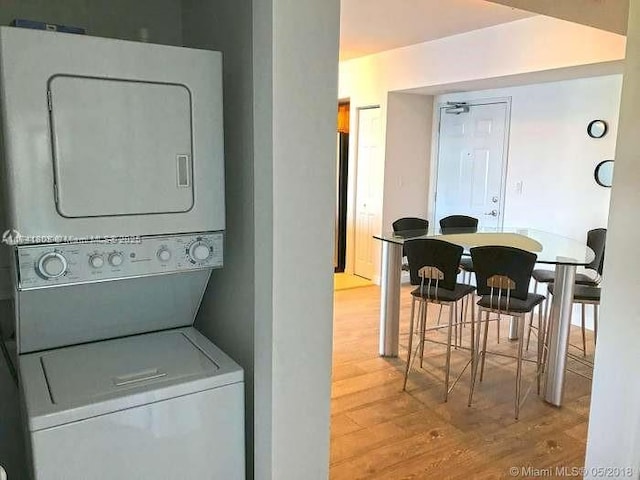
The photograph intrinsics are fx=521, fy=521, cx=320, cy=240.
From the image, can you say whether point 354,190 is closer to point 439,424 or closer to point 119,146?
point 439,424

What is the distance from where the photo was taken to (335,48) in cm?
137

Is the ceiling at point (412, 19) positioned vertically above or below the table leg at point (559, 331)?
above

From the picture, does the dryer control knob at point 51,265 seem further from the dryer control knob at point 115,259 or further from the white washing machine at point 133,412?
the white washing machine at point 133,412

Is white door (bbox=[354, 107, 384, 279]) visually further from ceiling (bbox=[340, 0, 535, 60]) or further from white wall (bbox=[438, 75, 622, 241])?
white wall (bbox=[438, 75, 622, 241])

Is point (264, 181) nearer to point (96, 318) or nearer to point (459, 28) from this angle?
point (96, 318)

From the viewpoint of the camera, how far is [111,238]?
4.68 feet

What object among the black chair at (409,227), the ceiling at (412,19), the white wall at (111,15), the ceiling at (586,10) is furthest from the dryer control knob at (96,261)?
the black chair at (409,227)

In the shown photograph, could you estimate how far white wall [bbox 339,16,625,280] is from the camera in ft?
12.1

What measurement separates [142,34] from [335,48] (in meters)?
0.66

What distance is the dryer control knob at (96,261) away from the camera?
1.42 m

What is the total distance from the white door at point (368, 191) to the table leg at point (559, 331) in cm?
285

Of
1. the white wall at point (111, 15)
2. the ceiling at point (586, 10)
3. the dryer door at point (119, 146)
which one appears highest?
the ceiling at point (586, 10)

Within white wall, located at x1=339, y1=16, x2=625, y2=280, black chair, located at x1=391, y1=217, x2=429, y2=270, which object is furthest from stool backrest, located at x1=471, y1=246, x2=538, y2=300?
white wall, located at x1=339, y1=16, x2=625, y2=280

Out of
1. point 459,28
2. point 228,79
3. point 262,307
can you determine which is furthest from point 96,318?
point 459,28
